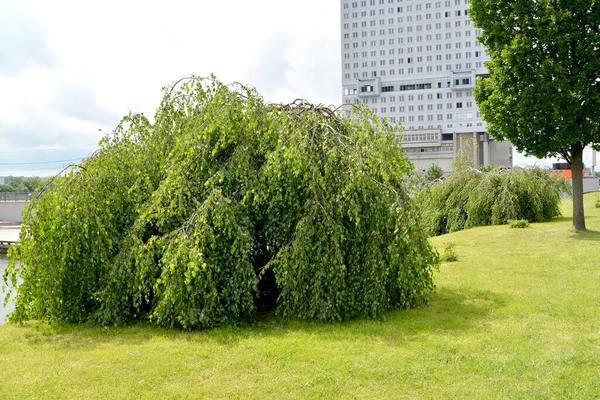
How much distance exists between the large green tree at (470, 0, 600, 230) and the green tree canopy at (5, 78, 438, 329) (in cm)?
941

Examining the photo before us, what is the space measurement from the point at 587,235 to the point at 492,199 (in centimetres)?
518

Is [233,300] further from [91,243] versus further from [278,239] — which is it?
[91,243]

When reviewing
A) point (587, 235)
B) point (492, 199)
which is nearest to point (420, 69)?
point (492, 199)

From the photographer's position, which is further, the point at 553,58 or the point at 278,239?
the point at 553,58

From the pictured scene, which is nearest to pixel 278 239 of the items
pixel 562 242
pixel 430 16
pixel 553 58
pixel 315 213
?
pixel 315 213

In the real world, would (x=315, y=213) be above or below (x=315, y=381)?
above

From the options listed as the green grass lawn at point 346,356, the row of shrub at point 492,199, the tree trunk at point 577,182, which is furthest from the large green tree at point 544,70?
the green grass lawn at point 346,356

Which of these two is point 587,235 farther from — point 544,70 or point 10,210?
point 10,210

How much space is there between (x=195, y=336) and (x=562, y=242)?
11.5m

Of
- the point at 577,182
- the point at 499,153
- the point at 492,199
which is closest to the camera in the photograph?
the point at 577,182

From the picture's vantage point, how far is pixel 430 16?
92.9 metres

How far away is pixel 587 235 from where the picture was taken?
1552cm

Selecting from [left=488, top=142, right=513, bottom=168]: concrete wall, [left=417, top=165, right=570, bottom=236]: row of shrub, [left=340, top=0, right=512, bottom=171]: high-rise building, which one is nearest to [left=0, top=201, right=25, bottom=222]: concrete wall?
[left=417, top=165, right=570, bottom=236]: row of shrub

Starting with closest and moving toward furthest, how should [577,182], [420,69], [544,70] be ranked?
[544,70] → [577,182] → [420,69]
